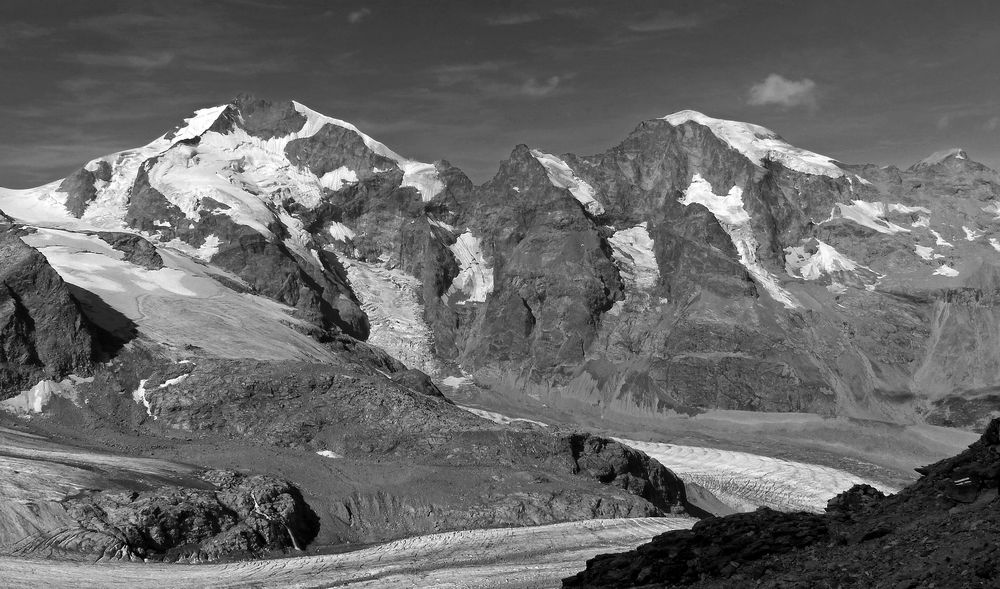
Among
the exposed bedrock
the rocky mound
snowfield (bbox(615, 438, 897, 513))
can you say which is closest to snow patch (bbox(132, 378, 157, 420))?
the exposed bedrock

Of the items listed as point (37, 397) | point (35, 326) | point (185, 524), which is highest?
point (35, 326)

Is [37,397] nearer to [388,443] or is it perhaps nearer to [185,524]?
[388,443]

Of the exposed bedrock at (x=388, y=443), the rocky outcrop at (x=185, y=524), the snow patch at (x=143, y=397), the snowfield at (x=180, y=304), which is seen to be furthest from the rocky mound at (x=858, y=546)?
the snowfield at (x=180, y=304)

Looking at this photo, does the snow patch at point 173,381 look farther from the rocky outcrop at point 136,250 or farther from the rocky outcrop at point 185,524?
the rocky outcrop at point 136,250

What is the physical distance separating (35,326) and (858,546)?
10300 centimetres

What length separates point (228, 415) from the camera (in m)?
100

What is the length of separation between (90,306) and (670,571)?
11776 cm

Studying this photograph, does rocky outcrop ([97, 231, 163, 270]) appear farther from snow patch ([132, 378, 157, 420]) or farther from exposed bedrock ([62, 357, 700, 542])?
snow patch ([132, 378, 157, 420])

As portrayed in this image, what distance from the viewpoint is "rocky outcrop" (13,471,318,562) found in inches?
2179

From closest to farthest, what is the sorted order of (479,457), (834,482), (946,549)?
1. (946,549)
2. (479,457)
3. (834,482)

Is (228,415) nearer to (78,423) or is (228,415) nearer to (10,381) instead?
(78,423)

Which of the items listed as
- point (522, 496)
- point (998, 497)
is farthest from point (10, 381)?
point (998, 497)

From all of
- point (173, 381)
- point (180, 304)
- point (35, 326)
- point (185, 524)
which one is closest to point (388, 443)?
point (173, 381)

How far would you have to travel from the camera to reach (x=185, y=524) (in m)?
61.8
